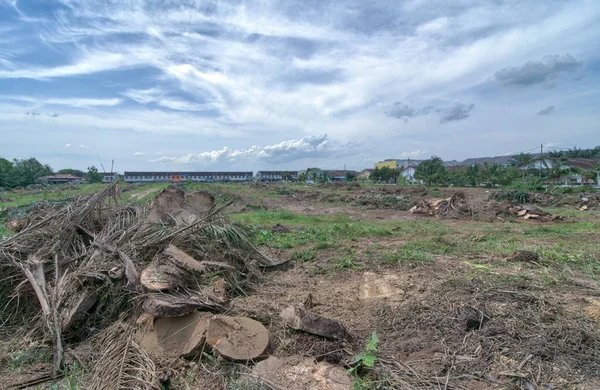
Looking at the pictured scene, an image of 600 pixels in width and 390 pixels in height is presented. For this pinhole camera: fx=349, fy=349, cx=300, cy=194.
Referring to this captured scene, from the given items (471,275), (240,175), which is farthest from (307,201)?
(240,175)

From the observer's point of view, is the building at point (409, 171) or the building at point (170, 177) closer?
the building at point (409, 171)

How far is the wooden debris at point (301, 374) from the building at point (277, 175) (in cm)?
8726

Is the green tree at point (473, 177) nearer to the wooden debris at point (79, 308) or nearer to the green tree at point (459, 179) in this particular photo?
the green tree at point (459, 179)

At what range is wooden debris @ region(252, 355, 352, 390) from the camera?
114 inches

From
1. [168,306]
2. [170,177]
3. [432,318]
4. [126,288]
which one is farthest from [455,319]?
[170,177]

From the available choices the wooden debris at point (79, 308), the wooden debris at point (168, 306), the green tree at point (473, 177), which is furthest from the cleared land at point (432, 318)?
the green tree at point (473, 177)

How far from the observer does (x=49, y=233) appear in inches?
210

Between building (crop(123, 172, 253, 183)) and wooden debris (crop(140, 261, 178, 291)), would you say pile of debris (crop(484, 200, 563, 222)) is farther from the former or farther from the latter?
building (crop(123, 172, 253, 183))

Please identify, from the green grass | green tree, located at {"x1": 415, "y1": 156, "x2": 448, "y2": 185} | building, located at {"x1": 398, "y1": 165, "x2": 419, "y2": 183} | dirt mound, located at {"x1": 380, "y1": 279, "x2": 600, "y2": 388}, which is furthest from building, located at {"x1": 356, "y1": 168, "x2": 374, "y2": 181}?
dirt mound, located at {"x1": 380, "y1": 279, "x2": 600, "y2": 388}

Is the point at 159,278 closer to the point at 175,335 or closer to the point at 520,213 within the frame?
the point at 175,335

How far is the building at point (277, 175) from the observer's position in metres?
91.3

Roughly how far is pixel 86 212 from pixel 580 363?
6.50 meters

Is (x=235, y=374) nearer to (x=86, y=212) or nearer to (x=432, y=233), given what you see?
(x=86, y=212)

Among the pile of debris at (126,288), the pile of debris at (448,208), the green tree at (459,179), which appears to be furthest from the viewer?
the green tree at (459,179)
